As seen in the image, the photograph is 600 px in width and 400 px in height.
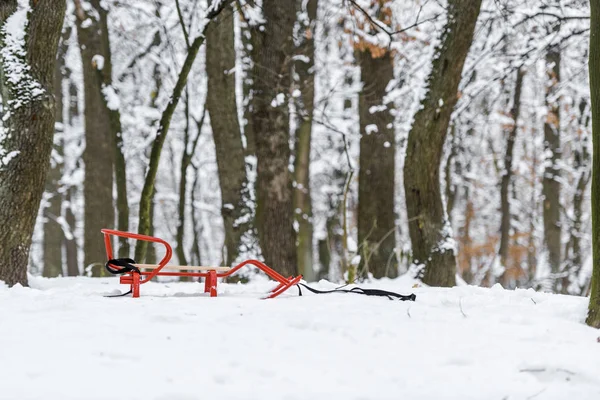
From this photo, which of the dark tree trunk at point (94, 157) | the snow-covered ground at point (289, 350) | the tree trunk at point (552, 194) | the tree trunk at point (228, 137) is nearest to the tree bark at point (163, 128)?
the tree trunk at point (228, 137)

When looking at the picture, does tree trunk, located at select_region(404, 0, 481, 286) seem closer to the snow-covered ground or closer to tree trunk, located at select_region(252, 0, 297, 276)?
tree trunk, located at select_region(252, 0, 297, 276)

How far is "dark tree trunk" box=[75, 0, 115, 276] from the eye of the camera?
10.4 metres

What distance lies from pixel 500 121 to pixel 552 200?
8.36ft

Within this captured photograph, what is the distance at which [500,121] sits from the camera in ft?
51.9

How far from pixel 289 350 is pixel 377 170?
715 cm

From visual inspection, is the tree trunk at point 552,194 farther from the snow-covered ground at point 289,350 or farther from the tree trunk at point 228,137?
the snow-covered ground at point 289,350

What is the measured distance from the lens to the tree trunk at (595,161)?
155 inches

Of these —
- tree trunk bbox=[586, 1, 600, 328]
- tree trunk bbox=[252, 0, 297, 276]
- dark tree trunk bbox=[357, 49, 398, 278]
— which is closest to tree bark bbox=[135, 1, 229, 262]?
tree trunk bbox=[252, 0, 297, 276]

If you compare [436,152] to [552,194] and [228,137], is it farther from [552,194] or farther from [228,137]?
[552,194]

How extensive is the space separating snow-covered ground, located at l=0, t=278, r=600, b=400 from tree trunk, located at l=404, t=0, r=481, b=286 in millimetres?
→ 2830

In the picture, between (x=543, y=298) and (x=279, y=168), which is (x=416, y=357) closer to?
(x=543, y=298)

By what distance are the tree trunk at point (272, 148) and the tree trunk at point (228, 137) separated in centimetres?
37

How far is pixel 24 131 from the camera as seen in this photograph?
5293 mm

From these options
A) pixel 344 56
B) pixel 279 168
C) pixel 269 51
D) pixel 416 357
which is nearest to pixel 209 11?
pixel 269 51
